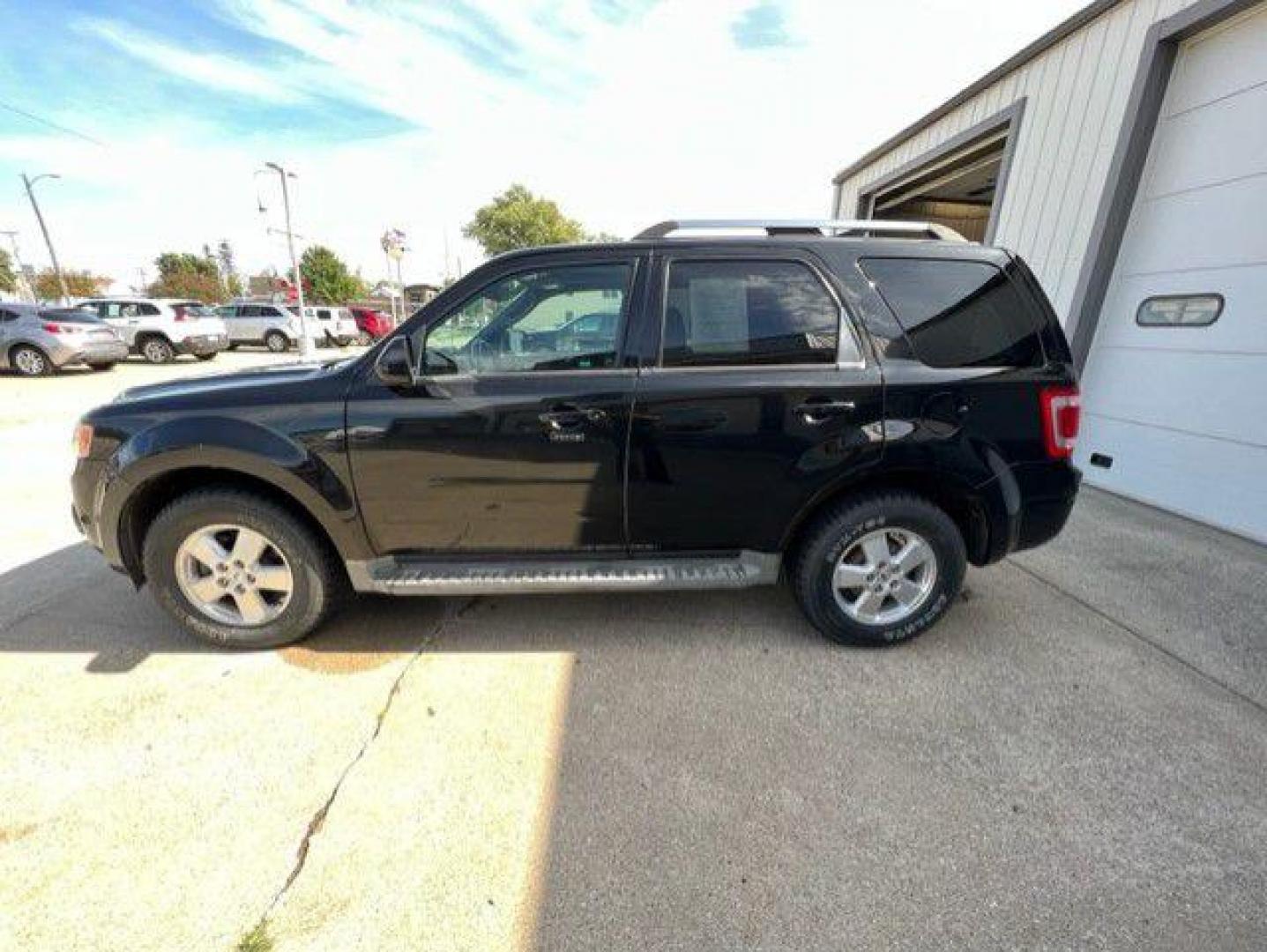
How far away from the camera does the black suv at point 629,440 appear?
2459 millimetres

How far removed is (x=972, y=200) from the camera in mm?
10742

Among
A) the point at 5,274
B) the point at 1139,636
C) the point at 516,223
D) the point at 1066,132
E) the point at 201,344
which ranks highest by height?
the point at 516,223

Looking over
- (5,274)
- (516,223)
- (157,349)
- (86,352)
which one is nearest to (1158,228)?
(86,352)

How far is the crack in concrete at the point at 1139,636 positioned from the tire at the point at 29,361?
1579 centimetres

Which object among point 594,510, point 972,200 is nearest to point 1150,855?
point 594,510

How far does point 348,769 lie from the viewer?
210cm

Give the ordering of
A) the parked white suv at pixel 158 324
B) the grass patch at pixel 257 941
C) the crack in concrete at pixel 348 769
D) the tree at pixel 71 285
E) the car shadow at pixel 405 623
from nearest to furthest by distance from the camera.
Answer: the grass patch at pixel 257 941
the crack in concrete at pixel 348 769
the car shadow at pixel 405 623
the parked white suv at pixel 158 324
the tree at pixel 71 285

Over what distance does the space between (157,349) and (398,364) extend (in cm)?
1636

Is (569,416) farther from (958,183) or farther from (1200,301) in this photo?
(958,183)

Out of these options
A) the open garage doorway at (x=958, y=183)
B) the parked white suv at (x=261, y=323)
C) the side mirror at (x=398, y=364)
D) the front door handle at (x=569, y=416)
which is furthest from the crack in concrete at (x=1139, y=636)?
the parked white suv at (x=261, y=323)

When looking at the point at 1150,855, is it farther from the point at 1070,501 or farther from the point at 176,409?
the point at 176,409

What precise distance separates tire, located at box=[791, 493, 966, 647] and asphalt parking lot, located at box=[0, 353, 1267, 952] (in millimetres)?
157

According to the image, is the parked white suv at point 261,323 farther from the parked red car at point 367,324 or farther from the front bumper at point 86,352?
the front bumper at point 86,352

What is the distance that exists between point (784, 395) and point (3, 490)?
6424 mm
